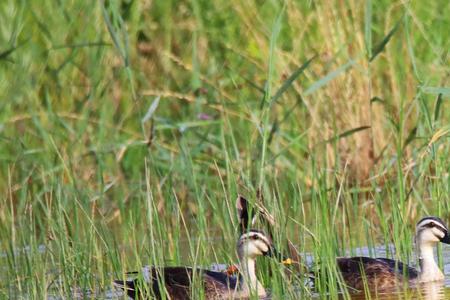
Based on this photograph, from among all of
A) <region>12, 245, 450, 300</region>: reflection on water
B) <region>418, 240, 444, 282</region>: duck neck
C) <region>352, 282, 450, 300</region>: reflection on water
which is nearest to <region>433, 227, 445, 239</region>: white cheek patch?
<region>418, 240, 444, 282</region>: duck neck

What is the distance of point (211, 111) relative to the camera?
12.9 m

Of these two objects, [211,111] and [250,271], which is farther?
[211,111]

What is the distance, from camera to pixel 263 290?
8.49m

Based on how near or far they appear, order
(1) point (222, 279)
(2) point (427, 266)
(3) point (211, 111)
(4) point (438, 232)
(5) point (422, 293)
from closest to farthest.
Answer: (5) point (422, 293)
(1) point (222, 279)
(2) point (427, 266)
(4) point (438, 232)
(3) point (211, 111)

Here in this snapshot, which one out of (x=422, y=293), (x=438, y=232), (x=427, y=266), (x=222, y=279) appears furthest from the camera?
(x=438, y=232)

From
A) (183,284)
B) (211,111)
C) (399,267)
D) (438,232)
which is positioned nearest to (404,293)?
(399,267)

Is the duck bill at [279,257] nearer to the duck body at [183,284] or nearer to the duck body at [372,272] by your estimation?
the duck body at [183,284]

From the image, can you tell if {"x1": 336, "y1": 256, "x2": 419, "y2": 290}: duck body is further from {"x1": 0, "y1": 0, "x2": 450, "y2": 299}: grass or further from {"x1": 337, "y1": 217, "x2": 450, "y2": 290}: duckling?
{"x1": 0, "y1": 0, "x2": 450, "y2": 299}: grass

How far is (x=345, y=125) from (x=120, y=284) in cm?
415

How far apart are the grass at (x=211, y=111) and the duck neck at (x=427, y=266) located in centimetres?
28

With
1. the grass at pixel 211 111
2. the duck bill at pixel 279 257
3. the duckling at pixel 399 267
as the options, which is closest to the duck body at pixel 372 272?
the duckling at pixel 399 267

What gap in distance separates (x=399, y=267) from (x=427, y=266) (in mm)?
171

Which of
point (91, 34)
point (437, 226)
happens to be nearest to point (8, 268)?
point (437, 226)

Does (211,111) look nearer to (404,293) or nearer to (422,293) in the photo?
(422,293)
